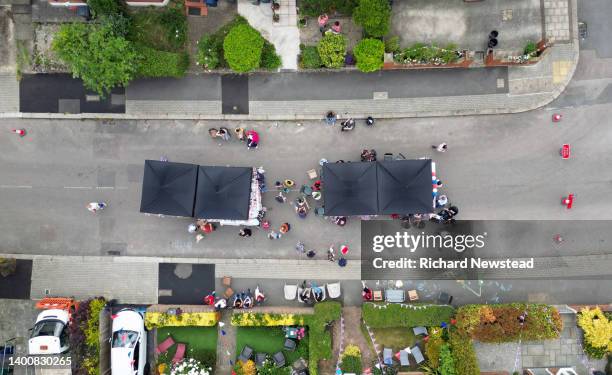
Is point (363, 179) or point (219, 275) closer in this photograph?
point (363, 179)

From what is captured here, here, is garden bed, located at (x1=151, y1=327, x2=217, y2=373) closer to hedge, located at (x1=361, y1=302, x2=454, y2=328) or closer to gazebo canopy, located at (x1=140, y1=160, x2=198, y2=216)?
gazebo canopy, located at (x1=140, y1=160, x2=198, y2=216)

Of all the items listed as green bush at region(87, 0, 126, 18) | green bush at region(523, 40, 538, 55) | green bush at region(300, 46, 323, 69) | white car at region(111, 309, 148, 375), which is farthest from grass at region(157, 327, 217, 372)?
green bush at region(523, 40, 538, 55)

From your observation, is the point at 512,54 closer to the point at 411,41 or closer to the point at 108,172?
the point at 411,41

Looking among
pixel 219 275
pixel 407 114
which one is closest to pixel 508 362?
pixel 407 114

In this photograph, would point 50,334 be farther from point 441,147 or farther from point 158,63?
point 441,147

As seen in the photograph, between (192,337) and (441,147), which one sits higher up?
(441,147)

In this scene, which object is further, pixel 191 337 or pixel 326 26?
pixel 191 337

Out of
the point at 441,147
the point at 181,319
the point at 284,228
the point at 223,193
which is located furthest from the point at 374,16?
the point at 181,319
